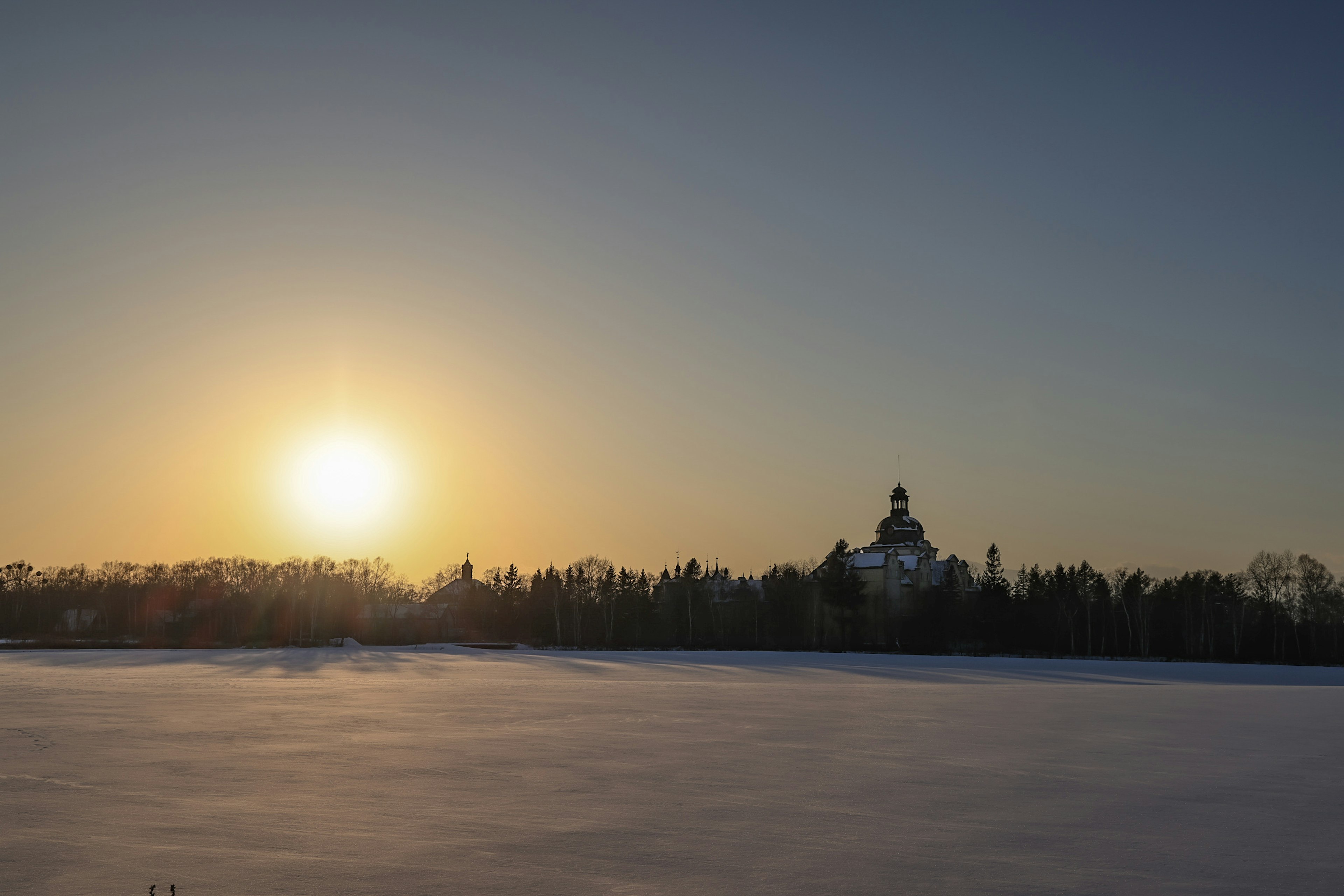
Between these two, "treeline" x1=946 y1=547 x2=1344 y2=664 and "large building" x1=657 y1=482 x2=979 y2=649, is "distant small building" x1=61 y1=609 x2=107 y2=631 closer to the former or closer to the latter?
"large building" x1=657 y1=482 x2=979 y2=649

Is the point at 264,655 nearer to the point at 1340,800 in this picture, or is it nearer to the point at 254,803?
the point at 254,803

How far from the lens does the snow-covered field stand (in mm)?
9211

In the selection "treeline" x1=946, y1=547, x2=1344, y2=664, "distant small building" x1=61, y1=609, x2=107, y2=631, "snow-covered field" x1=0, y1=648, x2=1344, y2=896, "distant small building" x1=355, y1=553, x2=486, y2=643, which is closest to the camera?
"snow-covered field" x1=0, y1=648, x2=1344, y2=896

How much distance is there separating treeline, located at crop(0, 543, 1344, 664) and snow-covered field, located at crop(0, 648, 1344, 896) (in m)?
64.6

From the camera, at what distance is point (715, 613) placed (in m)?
110

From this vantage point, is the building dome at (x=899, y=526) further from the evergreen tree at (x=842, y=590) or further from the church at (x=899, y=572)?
the evergreen tree at (x=842, y=590)

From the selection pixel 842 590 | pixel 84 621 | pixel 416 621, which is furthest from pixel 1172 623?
pixel 84 621

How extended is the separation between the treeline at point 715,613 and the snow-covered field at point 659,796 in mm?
64627

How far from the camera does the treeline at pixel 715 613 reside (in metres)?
87.6

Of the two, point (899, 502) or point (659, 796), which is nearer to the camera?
point (659, 796)

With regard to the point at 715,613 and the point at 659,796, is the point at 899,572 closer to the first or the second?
the point at 715,613

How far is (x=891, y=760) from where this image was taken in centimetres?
1642

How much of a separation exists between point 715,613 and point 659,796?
97.6m

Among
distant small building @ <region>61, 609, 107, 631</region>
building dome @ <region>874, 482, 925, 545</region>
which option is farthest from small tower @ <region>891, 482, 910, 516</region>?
distant small building @ <region>61, 609, 107, 631</region>
